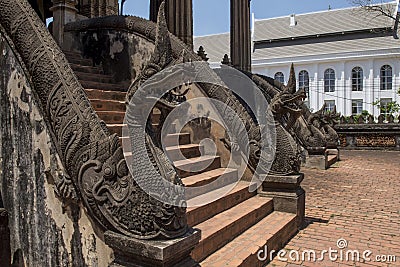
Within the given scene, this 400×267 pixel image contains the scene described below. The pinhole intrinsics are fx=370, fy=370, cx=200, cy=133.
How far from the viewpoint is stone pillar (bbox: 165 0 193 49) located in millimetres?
8125

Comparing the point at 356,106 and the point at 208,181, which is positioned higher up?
the point at 356,106

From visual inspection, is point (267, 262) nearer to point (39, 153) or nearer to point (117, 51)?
point (39, 153)

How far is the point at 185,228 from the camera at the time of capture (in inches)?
105

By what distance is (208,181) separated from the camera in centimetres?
459

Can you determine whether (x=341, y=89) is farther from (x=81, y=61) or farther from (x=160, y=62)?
(x=160, y=62)

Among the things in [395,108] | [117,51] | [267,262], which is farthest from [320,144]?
[395,108]

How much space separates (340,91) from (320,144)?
28.1 meters

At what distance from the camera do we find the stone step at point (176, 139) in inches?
207

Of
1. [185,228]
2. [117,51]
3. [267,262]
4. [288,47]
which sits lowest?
[267,262]

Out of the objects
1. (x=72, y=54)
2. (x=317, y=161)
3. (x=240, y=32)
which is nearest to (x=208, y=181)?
(x=72, y=54)

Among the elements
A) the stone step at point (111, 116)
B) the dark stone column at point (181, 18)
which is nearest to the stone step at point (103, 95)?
the stone step at point (111, 116)

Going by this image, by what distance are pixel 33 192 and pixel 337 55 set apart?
1425 inches

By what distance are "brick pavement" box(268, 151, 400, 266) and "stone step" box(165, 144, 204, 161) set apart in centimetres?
180

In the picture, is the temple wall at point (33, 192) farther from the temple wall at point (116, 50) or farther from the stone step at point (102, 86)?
the temple wall at point (116, 50)
